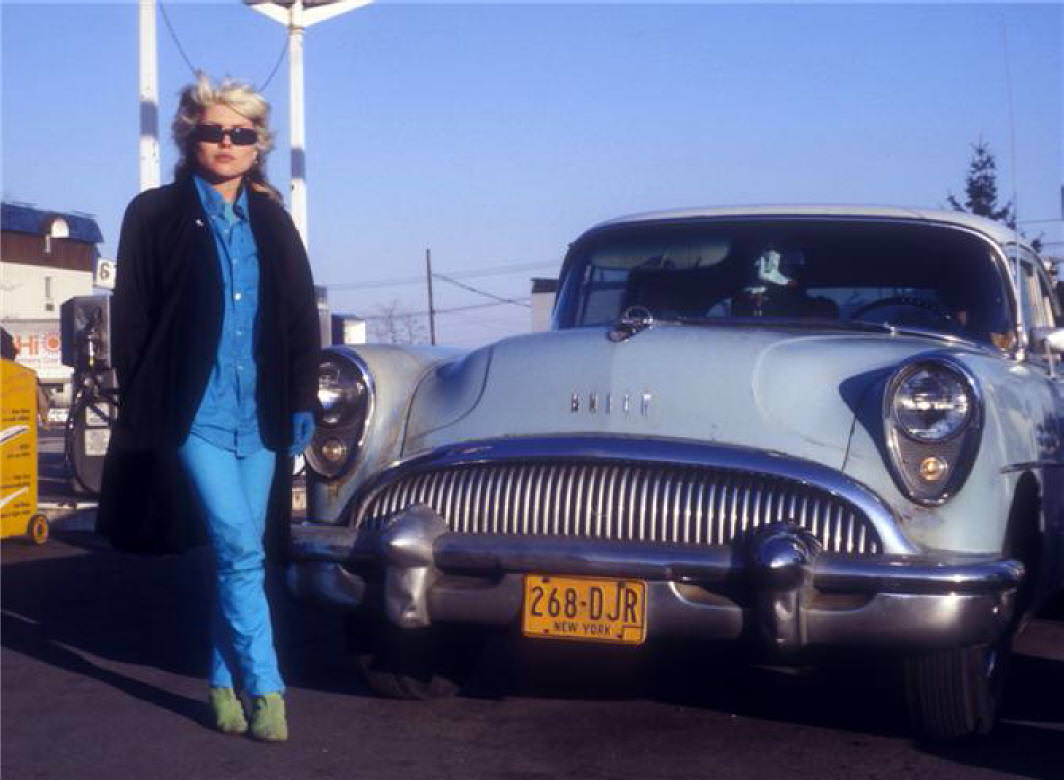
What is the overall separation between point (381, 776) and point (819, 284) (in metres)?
2.45

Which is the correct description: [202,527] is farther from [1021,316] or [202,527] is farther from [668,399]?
[1021,316]

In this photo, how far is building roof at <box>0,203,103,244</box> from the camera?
56281mm

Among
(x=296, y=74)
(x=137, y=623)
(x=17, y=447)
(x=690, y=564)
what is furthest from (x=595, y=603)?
(x=296, y=74)

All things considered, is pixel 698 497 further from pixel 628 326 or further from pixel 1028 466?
pixel 1028 466

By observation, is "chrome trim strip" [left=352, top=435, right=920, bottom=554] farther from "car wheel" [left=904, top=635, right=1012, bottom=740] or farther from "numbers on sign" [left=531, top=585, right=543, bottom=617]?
"car wheel" [left=904, top=635, right=1012, bottom=740]

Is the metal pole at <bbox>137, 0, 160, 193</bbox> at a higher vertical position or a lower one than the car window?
higher

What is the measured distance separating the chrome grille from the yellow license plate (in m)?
0.16

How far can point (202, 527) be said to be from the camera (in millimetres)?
4398

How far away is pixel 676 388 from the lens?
4.43 metres

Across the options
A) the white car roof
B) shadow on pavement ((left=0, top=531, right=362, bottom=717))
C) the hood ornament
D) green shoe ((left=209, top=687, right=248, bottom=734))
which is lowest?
shadow on pavement ((left=0, top=531, right=362, bottom=717))

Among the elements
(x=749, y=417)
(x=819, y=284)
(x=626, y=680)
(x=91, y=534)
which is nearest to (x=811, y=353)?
(x=749, y=417)

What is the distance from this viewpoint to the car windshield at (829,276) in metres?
5.43

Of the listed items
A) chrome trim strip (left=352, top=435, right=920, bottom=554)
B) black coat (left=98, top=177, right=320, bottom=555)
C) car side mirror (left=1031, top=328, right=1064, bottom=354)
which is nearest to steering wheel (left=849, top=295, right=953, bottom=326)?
car side mirror (left=1031, top=328, right=1064, bottom=354)

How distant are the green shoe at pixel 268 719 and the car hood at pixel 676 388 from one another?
850mm
